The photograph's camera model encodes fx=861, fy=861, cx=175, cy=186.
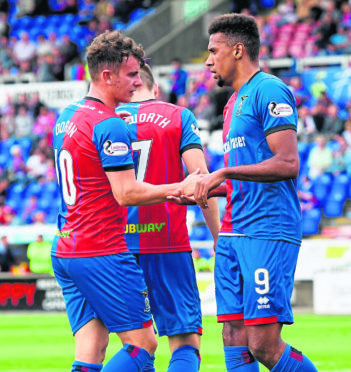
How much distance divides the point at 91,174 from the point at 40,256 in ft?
43.4

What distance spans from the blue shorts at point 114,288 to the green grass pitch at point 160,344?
4.06 meters

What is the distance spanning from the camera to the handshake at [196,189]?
507 centimetres

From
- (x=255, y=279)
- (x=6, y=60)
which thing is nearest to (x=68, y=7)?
(x=6, y=60)

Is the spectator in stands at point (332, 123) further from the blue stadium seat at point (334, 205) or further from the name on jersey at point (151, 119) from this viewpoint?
the name on jersey at point (151, 119)

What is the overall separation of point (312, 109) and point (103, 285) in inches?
535

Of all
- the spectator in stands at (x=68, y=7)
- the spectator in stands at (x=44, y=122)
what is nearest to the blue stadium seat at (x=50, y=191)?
the spectator in stands at (x=44, y=122)

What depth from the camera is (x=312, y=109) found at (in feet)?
59.0

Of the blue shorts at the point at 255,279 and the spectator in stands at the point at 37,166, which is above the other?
the spectator in stands at the point at 37,166

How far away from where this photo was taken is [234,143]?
529 cm

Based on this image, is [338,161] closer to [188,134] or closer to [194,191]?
[188,134]

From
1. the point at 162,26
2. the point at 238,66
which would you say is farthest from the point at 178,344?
the point at 162,26

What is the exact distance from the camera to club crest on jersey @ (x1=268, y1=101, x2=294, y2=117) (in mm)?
5024

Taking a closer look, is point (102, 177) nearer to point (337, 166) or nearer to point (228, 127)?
point (228, 127)

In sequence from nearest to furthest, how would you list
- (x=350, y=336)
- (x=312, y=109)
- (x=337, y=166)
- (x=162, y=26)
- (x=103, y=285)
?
1. (x=103, y=285)
2. (x=350, y=336)
3. (x=337, y=166)
4. (x=312, y=109)
5. (x=162, y=26)
